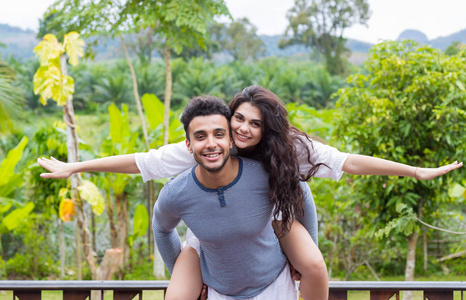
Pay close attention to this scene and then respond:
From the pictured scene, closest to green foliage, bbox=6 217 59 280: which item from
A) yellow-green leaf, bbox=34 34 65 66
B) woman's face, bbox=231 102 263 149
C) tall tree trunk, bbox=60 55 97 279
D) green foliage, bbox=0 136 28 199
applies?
green foliage, bbox=0 136 28 199

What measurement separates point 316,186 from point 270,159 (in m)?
3.69

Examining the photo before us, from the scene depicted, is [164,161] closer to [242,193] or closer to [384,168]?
[242,193]

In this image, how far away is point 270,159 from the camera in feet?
4.93

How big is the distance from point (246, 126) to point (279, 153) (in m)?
0.14

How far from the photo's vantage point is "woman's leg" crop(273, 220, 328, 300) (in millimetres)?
1486

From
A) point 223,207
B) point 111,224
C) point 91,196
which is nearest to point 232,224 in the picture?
point 223,207

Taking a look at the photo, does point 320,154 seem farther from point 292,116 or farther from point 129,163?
point 292,116

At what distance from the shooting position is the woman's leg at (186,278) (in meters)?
1.52

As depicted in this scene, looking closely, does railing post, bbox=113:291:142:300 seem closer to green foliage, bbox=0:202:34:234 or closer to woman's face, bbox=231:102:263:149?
woman's face, bbox=231:102:263:149

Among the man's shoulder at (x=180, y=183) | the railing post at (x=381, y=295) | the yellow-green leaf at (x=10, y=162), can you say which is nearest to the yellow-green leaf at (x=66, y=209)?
the yellow-green leaf at (x=10, y=162)

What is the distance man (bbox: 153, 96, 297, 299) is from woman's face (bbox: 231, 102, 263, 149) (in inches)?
2.2

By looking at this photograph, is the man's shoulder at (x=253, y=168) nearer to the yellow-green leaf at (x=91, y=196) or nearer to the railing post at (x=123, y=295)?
the railing post at (x=123, y=295)

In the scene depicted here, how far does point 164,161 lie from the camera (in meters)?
1.60

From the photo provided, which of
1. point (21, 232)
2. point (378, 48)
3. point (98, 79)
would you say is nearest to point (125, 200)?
point (21, 232)
